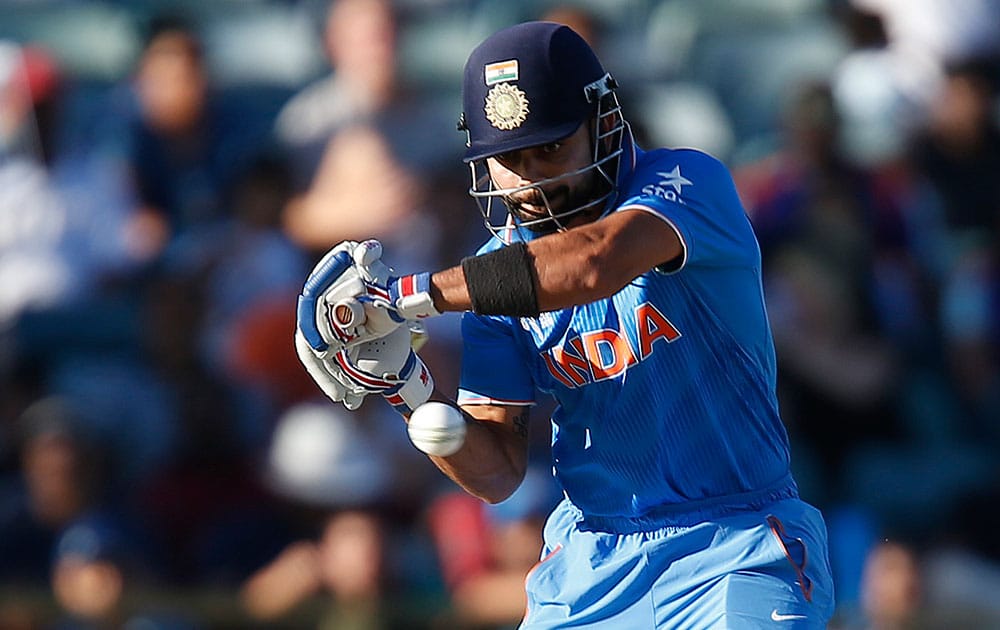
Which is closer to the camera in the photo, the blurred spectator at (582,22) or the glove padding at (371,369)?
the glove padding at (371,369)

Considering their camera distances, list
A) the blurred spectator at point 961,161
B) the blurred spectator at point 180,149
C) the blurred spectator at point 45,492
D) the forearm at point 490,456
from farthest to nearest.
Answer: the blurred spectator at point 961,161 < the blurred spectator at point 180,149 < the blurred spectator at point 45,492 < the forearm at point 490,456

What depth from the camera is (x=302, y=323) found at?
3.14 m

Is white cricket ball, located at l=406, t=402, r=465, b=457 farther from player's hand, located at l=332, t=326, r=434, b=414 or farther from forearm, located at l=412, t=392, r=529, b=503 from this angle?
forearm, located at l=412, t=392, r=529, b=503

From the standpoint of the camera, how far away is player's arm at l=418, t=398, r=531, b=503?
3641 mm

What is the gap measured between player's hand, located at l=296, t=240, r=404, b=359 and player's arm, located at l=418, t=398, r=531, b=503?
58 cm

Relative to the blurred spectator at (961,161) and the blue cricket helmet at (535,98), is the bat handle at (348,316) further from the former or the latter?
the blurred spectator at (961,161)

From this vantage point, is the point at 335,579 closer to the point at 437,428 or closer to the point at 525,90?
the point at 437,428

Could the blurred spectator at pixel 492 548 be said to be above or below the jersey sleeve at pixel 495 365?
below

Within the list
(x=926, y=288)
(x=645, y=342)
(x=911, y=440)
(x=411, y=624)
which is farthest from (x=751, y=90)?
(x=645, y=342)

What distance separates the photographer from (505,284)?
2967 millimetres

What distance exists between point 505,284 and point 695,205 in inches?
20.3

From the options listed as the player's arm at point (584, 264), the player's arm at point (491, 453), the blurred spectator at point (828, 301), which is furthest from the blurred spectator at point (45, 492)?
the player's arm at point (584, 264)

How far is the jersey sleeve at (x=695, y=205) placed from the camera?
3166mm

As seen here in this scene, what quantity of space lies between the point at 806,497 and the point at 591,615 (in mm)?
3251
